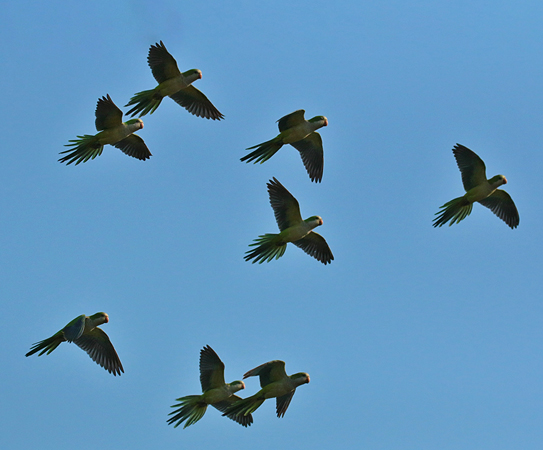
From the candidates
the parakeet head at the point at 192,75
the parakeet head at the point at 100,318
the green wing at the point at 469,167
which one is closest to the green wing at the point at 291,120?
the parakeet head at the point at 192,75

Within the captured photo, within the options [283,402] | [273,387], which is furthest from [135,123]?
[283,402]

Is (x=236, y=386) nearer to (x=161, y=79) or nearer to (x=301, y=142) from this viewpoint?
(x=301, y=142)

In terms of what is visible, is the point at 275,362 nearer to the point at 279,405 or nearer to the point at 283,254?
the point at 279,405

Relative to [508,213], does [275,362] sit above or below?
below

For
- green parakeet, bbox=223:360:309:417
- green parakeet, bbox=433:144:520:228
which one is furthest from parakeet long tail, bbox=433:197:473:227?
green parakeet, bbox=223:360:309:417

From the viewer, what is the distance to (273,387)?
60.1 ft

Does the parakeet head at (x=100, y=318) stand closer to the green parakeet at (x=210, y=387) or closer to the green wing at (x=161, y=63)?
the green parakeet at (x=210, y=387)

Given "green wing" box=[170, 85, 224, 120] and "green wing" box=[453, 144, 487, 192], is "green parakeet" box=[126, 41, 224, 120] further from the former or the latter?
"green wing" box=[453, 144, 487, 192]

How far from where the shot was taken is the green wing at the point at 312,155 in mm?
21078

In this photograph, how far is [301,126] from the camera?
65.6 feet

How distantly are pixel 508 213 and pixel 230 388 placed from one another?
891cm

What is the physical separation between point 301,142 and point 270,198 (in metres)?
1.96

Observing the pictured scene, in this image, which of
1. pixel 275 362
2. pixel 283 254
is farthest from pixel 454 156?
pixel 275 362

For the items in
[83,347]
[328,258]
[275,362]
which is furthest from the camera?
[328,258]
